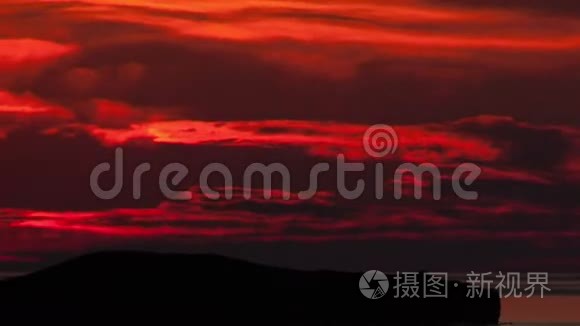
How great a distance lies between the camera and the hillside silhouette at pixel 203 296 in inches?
4877

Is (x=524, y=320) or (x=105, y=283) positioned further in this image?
(x=105, y=283)

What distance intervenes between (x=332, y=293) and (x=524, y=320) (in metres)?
21.6

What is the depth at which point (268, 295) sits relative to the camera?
13275cm

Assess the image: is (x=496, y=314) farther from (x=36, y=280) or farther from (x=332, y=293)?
(x=36, y=280)

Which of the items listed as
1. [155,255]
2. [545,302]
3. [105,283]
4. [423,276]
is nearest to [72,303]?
[105,283]
